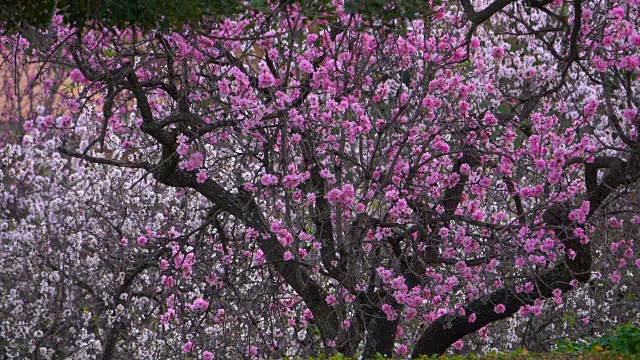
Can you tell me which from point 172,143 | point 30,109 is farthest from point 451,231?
point 30,109

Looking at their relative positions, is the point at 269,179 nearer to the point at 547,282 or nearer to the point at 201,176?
the point at 201,176

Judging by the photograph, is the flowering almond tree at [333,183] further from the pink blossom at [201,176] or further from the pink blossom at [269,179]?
the pink blossom at [269,179]

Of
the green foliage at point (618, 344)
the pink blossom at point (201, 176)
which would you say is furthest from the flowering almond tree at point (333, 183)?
the green foliage at point (618, 344)

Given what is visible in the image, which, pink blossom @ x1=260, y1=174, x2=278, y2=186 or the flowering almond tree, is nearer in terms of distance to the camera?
pink blossom @ x1=260, y1=174, x2=278, y2=186

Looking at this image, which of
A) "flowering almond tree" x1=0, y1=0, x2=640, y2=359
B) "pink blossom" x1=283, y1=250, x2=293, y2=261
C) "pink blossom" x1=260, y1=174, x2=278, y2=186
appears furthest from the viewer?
"pink blossom" x1=283, y1=250, x2=293, y2=261

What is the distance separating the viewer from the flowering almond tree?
660 cm

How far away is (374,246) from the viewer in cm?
746

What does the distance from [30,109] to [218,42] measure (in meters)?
7.26

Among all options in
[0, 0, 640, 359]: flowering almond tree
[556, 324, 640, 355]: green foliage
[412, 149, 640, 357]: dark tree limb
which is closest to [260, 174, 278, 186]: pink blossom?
[0, 0, 640, 359]: flowering almond tree

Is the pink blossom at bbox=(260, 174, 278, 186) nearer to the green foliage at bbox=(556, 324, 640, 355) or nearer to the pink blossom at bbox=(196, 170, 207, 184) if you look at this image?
the pink blossom at bbox=(196, 170, 207, 184)

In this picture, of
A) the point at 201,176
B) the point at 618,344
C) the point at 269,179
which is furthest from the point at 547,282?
the point at 201,176

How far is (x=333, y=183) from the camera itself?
7.20 meters

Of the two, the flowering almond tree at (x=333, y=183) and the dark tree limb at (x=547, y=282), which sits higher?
the flowering almond tree at (x=333, y=183)

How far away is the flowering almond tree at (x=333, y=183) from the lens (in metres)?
6.60
